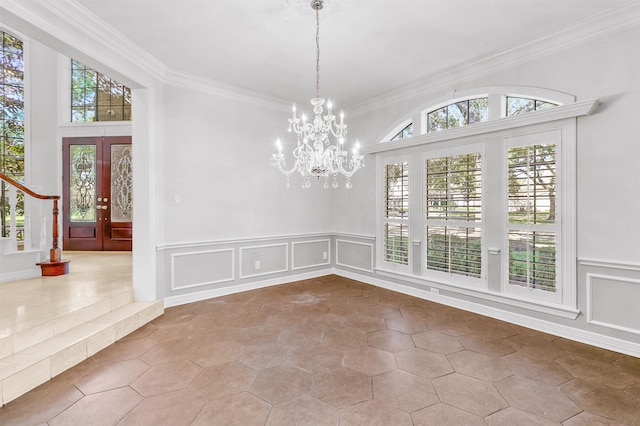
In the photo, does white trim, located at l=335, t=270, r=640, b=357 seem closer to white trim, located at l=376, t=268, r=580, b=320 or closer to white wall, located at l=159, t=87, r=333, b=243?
white trim, located at l=376, t=268, r=580, b=320

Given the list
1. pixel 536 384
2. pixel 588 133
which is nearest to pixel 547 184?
pixel 588 133

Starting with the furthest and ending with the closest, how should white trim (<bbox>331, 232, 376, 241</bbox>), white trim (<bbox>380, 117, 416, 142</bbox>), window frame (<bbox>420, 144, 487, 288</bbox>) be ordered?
white trim (<bbox>331, 232, 376, 241</bbox>)
white trim (<bbox>380, 117, 416, 142</bbox>)
window frame (<bbox>420, 144, 487, 288</bbox>)

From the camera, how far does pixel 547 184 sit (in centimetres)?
316

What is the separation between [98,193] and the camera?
19.4 ft

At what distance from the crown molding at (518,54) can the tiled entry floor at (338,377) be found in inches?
115

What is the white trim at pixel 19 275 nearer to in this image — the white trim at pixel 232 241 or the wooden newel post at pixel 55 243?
the wooden newel post at pixel 55 243

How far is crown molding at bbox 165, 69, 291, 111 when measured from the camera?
3956 millimetres

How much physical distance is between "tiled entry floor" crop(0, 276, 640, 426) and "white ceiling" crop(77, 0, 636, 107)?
301 cm

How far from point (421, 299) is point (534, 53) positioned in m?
3.18

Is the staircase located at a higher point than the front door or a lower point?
lower

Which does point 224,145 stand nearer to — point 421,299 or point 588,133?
point 421,299

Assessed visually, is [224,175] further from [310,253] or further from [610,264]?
[610,264]

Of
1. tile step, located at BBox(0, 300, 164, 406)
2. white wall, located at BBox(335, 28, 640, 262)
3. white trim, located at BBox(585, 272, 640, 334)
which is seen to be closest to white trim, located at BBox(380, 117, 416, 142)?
white wall, located at BBox(335, 28, 640, 262)

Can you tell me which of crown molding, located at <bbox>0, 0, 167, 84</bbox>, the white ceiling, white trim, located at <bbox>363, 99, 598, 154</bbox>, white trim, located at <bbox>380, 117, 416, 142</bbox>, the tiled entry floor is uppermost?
the white ceiling
